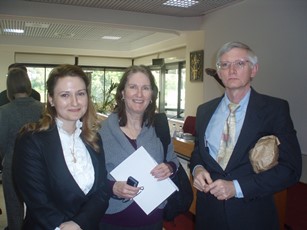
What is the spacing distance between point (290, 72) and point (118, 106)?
11.2ft

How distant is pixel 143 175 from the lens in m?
1.66

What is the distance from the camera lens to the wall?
13.9ft

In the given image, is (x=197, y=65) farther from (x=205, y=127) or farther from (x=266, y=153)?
(x=266, y=153)

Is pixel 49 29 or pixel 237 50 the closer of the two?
pixel 237 50

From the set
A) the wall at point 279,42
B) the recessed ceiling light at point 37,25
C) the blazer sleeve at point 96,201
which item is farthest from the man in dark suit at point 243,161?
the recessed ceiling light at point 37,25

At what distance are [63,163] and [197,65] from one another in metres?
5.75

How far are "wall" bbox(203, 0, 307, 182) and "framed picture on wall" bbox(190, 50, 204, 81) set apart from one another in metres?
1.09

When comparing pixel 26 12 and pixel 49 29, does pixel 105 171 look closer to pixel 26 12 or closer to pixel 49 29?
pixel 26 12

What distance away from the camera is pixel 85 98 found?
1580 millimetres

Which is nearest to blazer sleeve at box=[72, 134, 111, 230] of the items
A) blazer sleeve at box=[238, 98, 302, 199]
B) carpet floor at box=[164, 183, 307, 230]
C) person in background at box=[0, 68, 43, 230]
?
blazer sleeve at box=[238, 98, 302, 199]

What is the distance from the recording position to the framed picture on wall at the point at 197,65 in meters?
6.65

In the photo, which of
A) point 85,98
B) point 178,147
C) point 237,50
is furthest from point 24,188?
point 178,147

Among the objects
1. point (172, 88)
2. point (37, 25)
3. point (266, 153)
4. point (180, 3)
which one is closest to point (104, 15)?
point (180, 3)

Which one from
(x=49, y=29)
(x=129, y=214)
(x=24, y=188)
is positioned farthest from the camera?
(x=49, y=29)
